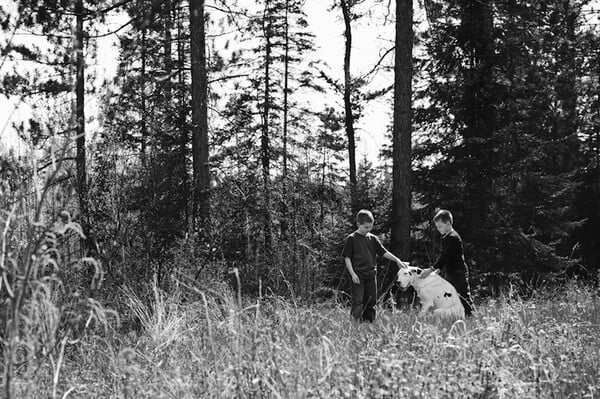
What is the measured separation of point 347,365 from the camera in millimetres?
3281

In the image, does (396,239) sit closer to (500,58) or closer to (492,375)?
→ (500,58)

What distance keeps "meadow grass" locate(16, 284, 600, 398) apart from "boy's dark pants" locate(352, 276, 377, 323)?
1498 mm

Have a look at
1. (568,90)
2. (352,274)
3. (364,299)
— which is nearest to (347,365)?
(352,274)

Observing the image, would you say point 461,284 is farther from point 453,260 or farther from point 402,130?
point 402,130

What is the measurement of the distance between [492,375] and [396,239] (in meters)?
8.93

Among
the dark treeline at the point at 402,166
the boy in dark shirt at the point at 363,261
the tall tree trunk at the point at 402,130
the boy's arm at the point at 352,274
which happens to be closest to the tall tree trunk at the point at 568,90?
the dark treeline at the point at 402,166

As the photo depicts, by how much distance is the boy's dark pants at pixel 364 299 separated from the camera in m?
7.29

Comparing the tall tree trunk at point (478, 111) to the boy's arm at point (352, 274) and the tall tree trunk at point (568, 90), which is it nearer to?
the tall tree trunk at point (568, 90)

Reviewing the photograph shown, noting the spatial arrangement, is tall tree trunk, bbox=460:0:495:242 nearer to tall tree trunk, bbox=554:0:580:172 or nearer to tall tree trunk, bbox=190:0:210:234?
tall tree trunk, bbox=554:0:580:172

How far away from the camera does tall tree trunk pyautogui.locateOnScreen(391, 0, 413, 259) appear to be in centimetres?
1157

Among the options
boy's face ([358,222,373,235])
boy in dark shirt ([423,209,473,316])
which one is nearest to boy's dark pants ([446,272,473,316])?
boy in dark shirt ([423,209,473,316])

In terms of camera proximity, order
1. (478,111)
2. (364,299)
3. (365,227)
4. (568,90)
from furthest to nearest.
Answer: (568,90) < (478,111) < (364,299) < (365,227)

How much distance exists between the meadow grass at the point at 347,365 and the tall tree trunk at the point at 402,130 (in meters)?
6.28

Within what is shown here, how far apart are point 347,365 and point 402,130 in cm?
902
